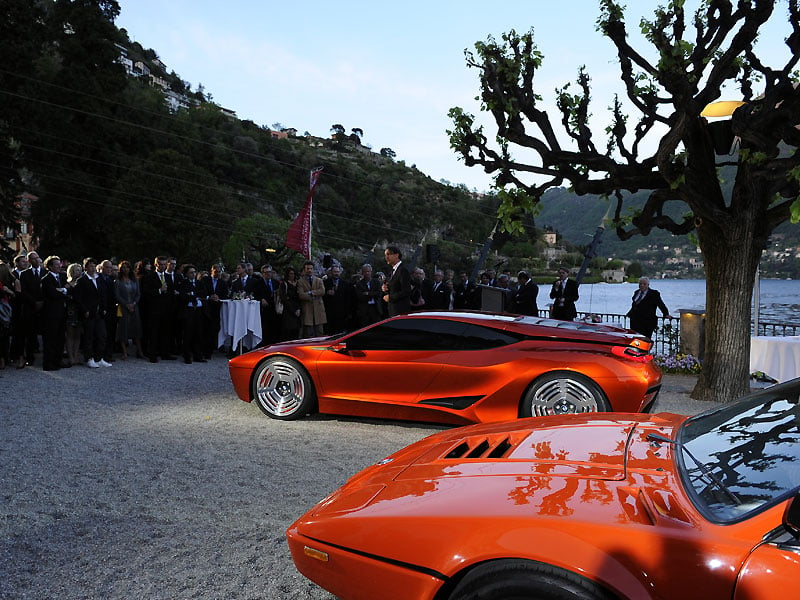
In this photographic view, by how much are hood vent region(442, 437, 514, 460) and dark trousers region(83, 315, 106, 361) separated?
10.1 metres

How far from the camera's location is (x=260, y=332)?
1359 centimetres

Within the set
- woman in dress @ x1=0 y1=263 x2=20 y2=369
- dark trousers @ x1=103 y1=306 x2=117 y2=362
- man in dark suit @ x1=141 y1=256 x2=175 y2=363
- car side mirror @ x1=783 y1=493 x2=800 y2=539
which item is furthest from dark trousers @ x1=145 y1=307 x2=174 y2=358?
car side mirror @ x1=783 y1=493 x2=800 y2=539

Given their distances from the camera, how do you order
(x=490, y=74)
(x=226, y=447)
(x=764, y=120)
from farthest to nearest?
(x=490, y=74) → (x=764, y=120) → (x=226, y=447)

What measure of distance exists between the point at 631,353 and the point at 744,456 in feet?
14.7

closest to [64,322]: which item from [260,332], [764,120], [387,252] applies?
[260,332]

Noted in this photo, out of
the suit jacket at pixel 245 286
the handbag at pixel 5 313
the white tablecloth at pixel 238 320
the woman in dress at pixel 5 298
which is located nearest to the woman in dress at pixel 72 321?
the woman in dress at pixel 5 298

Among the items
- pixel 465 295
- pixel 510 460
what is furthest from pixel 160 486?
pixel 465 295

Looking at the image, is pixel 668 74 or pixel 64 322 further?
pixel 64 322

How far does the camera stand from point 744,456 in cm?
237

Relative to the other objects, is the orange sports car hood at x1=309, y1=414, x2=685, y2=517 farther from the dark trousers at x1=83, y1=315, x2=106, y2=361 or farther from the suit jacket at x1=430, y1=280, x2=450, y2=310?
the suit jacket at x1=430, y1=280, x2=450, y2=310

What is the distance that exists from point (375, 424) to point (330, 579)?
4890mm

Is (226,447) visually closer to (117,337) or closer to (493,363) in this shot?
(493,363)

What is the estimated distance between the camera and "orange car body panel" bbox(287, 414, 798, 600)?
199 centimetres

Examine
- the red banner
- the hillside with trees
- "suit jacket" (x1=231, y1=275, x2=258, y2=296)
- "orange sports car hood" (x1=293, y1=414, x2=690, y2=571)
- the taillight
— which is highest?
the hillside with trees
